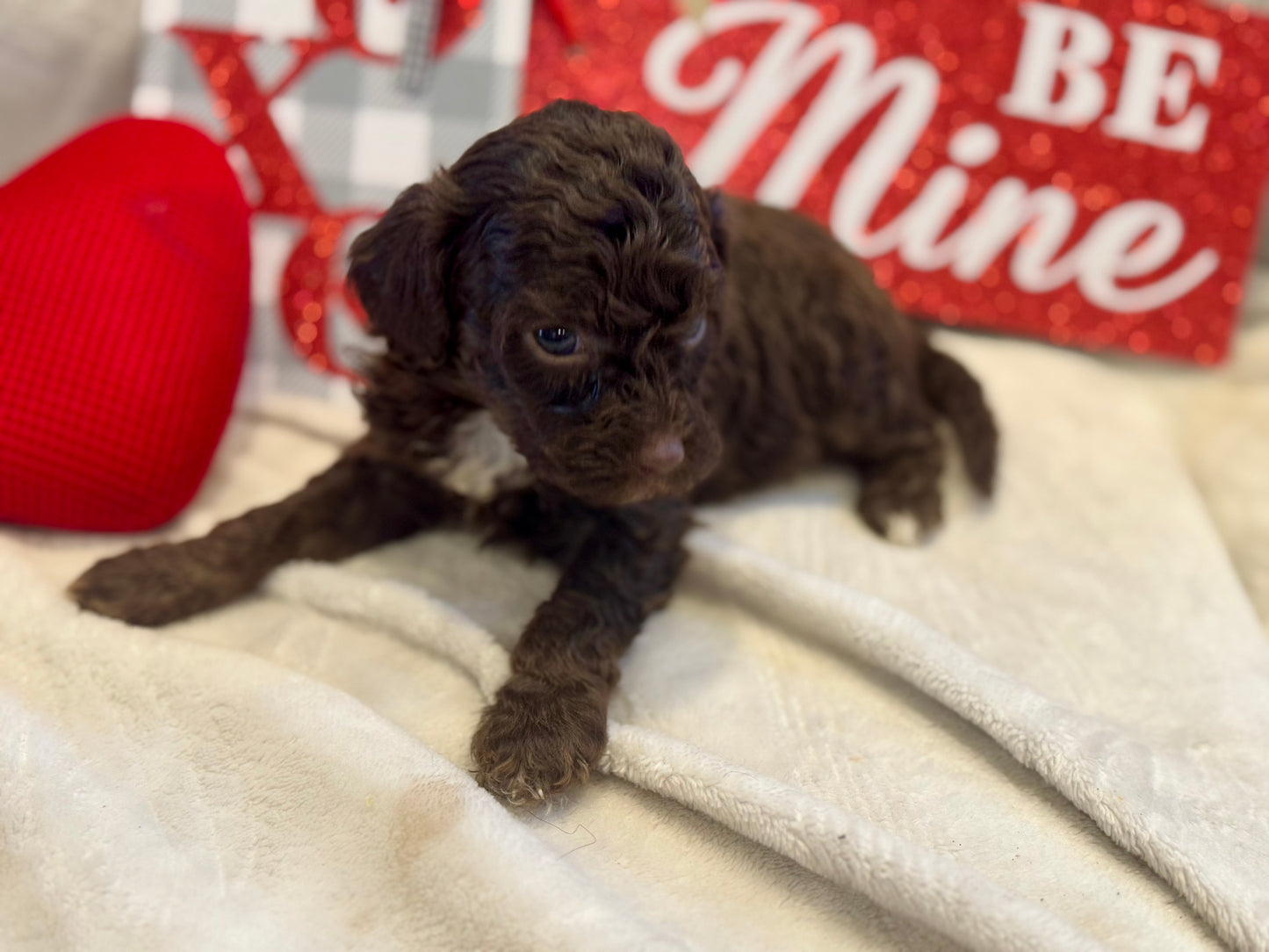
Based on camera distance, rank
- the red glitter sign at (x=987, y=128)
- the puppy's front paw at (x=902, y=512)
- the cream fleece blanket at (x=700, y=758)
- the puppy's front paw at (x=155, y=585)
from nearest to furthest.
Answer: the cream fleece blanket at (x=700, y=758) → the puppy's front paw at (x=155, y=585) → the puppy's front paw at (x=902, y=512) → the red glitter sign at (x=987, y=128)

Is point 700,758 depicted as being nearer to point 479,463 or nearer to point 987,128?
point 479,463

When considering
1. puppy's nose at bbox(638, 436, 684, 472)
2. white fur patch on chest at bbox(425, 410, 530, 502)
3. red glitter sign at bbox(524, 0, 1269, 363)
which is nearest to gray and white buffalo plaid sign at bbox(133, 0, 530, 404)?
red glitter sign at bbox(524, 0, 1269, 363)

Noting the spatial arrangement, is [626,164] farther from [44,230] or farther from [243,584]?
[44,230]

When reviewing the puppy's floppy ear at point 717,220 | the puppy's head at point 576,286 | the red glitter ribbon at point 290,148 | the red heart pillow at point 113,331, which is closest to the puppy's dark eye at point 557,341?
the puppy's head at point 576,286

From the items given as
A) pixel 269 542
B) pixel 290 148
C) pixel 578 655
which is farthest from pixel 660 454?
pixel 290 148

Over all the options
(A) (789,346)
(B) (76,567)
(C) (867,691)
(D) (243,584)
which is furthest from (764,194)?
(B) (76,567)

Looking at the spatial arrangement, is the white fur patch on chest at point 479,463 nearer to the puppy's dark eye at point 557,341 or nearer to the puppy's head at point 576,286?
the puppy's head at point 576,286

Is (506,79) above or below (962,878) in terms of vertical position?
above
